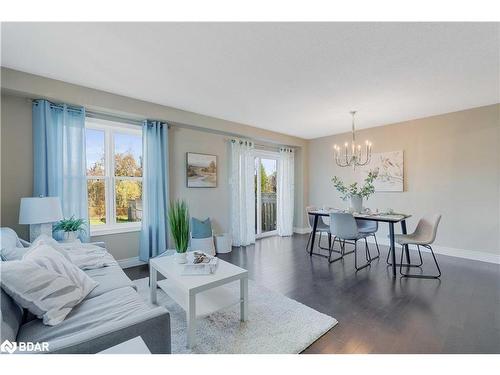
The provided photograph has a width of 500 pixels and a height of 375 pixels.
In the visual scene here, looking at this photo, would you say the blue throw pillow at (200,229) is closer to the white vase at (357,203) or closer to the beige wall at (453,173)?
the white vase at (357,203)

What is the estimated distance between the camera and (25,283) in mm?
1235

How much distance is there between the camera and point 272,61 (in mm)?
2211

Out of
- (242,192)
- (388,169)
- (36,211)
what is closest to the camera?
(36,211)

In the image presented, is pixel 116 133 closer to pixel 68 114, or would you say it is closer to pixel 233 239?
pixel 68 114

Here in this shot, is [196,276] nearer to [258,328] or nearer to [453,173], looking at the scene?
[258,328]

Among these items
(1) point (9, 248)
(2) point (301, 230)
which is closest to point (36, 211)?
(1) point (9, 248)

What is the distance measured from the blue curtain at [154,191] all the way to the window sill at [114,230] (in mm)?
169

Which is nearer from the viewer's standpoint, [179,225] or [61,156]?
[179,225]

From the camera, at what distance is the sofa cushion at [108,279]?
1683 mm

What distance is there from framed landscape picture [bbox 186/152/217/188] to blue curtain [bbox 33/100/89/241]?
1499 millimetres

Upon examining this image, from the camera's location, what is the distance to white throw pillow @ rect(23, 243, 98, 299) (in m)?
1.43

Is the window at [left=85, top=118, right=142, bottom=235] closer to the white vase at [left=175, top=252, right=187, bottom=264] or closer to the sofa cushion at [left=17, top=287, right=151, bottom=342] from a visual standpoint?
the white vase at [left=175, top=252, right=187, bottom=264]

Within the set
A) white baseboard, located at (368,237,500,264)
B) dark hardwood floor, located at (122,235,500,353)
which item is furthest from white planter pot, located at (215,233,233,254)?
white baseboard, located at (368,237,500,264)

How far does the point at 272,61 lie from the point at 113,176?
271 cm
